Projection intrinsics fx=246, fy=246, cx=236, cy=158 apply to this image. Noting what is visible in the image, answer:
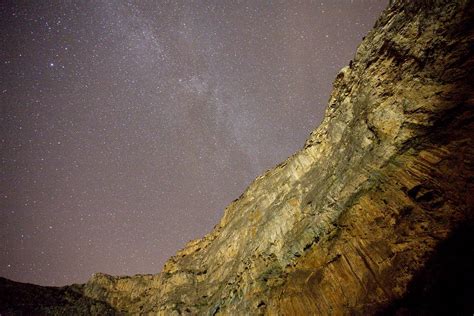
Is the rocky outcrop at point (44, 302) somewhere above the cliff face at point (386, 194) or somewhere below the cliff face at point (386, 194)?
above

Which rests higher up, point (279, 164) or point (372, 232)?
point (279, 164)

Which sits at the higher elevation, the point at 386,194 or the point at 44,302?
the point at 44,302

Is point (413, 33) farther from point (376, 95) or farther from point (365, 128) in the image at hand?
point (365, 128)

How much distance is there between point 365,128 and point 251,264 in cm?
1365

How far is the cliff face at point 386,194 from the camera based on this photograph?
409 inches

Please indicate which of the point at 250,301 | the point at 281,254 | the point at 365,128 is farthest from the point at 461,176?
the point at 250,301

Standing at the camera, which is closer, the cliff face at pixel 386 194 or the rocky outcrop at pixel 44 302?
the cliff face at pixel 386 194

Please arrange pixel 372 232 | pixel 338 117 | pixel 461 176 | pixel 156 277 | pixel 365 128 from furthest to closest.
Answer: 1. pixel 156 277
2. pixel 338 117
3. pixel 365 128
4. pixel 372 232
5. pixel 461 176

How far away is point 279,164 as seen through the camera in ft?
101

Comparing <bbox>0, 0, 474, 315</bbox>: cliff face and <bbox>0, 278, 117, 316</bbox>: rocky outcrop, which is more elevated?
<bbox>0, 278, 117, 316</bbox>: rocky outcrop

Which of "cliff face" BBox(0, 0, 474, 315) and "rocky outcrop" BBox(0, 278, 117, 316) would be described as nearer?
"cliff face" BBox(0, 0, 474, 315)

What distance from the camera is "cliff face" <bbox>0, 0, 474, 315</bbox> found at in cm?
1040

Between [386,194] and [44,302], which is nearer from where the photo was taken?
[386,194]

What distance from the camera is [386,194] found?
42.2ft
